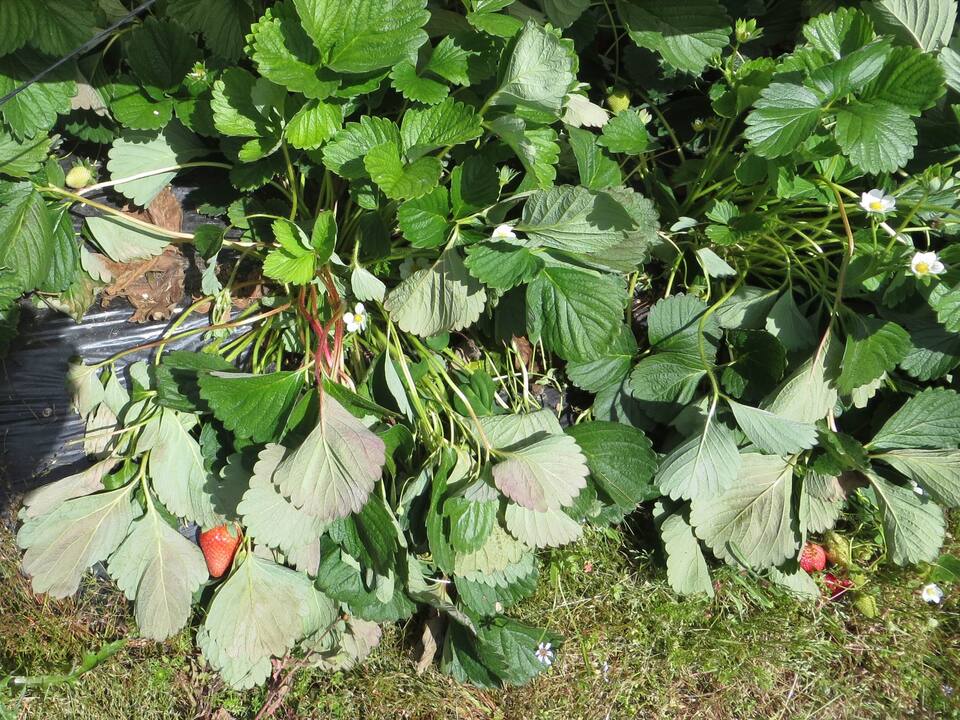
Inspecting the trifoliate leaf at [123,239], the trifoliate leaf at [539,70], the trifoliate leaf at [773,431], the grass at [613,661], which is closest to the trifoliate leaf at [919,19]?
the trifoliate leaf at [539,70]

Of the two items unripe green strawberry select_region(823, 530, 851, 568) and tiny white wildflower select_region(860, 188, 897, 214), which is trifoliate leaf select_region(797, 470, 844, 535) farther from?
tiny white wildflower select_region(860, 188, 897, 214)

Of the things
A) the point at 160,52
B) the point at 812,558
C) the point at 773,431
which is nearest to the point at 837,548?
the point at 812,558

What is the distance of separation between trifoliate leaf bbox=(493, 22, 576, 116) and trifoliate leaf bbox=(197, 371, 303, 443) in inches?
22.4

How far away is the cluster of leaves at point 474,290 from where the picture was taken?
1.11 meters

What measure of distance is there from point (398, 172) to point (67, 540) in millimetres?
861

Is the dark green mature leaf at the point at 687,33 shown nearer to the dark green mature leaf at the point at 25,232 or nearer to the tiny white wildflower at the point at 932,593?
the dark green mature leaf at the point at 25,232

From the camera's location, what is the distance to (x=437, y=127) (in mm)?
1111

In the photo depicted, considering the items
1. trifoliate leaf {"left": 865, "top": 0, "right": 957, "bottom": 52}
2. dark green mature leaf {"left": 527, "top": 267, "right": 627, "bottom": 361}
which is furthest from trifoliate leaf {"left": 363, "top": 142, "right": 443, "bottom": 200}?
trifoliate leaf {"left": 865, "top": 0, "right": 957, "bottom": 52}

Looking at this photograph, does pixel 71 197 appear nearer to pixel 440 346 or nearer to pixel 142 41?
pixel 142 41

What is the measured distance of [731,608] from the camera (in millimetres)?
1610

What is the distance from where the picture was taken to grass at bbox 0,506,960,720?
150 cm

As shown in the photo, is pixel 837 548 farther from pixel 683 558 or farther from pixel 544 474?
pixel 544 474

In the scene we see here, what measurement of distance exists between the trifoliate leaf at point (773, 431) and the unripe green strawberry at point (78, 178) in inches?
47.9

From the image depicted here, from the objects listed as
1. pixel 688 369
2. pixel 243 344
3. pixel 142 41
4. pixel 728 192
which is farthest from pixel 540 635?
pixel 142 41
